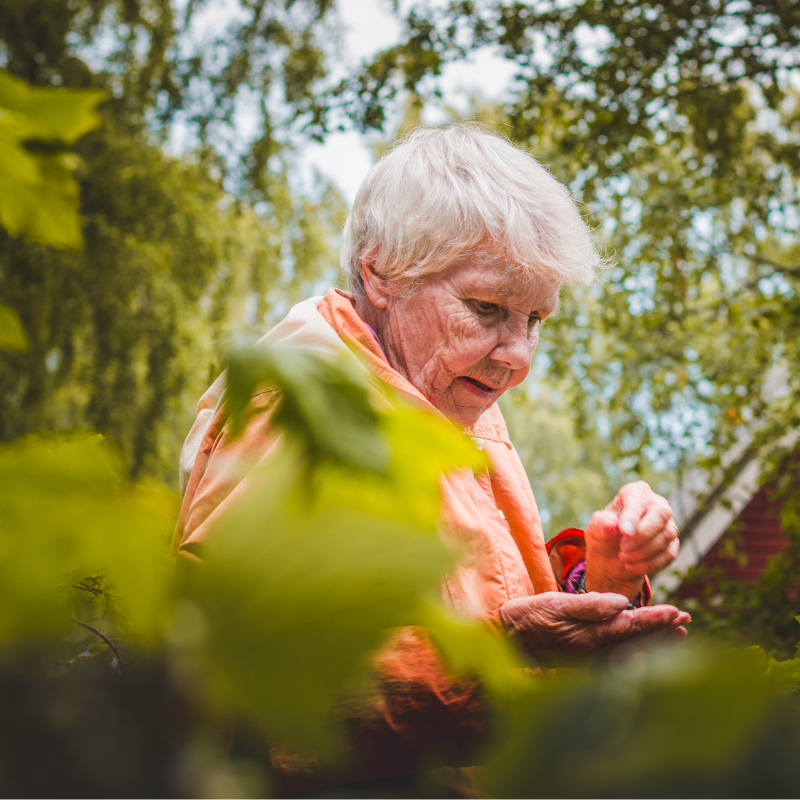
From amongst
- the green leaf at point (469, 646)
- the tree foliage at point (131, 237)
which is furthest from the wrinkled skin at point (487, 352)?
the tree foliage at point (131, 237)

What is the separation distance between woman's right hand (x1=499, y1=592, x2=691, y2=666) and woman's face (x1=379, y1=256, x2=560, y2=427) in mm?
558

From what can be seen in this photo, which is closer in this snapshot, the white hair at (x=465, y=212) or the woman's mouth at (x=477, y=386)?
the white hair at (x=465, y=212)

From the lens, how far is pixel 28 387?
278 inches

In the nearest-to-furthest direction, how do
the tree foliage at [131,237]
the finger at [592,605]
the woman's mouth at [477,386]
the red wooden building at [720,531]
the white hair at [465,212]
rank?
1. the finger at [592,605]
2. the white hair at [465,212]
3. the woman's mouth at [477,386]
4. the tree foliage at [131,237]
5. the red wooden building at [720,531]

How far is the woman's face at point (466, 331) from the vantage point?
1.46 m

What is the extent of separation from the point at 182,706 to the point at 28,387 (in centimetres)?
776

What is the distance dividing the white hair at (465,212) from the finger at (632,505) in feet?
1.54

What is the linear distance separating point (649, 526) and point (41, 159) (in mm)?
1129

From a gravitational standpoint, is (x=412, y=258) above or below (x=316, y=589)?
above

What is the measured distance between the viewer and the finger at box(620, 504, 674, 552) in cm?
121

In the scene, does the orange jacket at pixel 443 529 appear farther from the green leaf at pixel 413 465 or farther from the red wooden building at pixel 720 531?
the red wooden building at pixel 720 531

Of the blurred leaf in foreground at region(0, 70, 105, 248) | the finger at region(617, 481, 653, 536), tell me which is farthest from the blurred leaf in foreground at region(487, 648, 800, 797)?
the finger at region(617, 481, 653, 536)

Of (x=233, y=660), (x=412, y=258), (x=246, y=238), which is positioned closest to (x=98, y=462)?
(x=233, y=660)

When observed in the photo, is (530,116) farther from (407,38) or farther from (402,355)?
(402,355)
